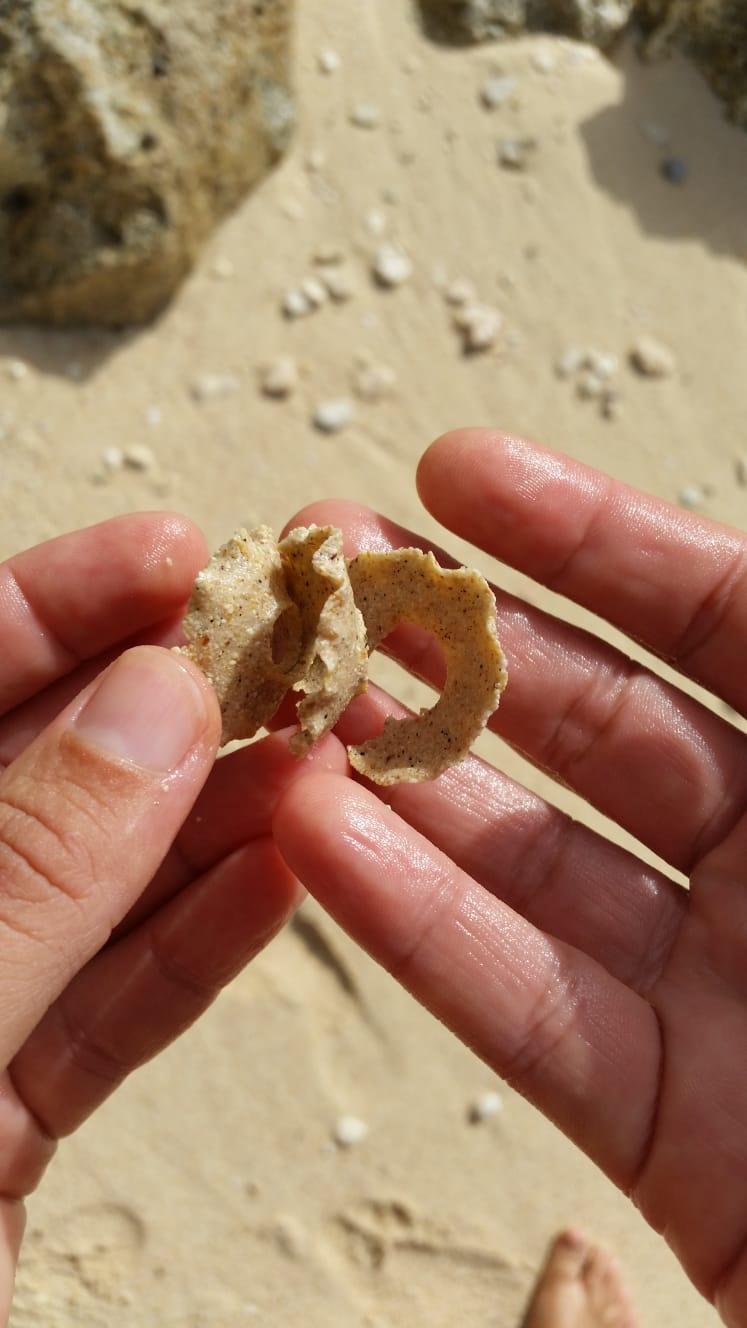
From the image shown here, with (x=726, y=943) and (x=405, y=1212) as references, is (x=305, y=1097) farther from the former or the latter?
(x=726, y=943)

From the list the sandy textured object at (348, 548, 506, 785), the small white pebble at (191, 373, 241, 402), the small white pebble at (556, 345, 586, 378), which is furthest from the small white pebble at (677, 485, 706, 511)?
the sandy textured object at (348, 548, 506, 785)

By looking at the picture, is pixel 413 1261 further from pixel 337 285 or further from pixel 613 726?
pixel 337 285

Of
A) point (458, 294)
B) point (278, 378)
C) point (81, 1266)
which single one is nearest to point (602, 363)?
point (458, 294)

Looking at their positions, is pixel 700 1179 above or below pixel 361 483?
above

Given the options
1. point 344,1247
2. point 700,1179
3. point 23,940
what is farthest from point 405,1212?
point 23,940

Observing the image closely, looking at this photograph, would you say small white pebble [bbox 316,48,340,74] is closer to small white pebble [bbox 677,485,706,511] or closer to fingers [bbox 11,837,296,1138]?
small white pebble [bbox 677,485,706,511]
